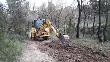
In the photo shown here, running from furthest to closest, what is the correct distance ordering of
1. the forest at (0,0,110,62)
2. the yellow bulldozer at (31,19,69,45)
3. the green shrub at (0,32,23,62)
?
the yellow bulldozer at (31,19,69,45) < the forest at (0,0,110,62) < the green shrub at (0,32,23,62)

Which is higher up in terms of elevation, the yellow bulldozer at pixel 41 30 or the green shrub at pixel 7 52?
the yellow bulldozer at pixel 41 30

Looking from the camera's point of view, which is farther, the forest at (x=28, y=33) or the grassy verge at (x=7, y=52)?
the forest at (x=28, y=33)

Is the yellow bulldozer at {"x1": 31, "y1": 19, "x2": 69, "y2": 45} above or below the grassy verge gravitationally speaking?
above

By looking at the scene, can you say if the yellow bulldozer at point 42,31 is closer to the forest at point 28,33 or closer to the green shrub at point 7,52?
the forest at point 28,33

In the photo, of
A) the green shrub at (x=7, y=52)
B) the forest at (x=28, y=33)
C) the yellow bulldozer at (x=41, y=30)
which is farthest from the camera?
the yellow bulldozer at (x=41, y=30)

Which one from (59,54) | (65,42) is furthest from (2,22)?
(65,42)

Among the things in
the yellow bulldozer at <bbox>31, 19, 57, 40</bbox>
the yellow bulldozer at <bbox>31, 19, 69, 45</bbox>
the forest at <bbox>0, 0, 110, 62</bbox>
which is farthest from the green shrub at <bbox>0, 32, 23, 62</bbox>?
the yellow bulldozer at <bbox>31, 19, 57, 40</bbox>

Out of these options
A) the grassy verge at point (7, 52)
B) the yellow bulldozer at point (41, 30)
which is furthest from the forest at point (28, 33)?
the yellow bulldozer at point (41, 30)

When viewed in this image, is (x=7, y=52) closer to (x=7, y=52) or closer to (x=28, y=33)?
(x=7, y=52)

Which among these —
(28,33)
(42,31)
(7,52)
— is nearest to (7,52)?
(7,52)

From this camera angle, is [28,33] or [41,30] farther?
[28,33]

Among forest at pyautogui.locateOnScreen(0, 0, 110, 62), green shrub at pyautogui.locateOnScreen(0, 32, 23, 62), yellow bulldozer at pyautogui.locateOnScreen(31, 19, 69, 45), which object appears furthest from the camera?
yellow bulldozer at pyautogui.locateOnScreen(31, 19, 69, 45)

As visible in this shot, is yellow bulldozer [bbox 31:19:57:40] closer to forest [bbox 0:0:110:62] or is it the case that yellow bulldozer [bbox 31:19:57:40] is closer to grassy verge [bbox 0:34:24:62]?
forest [bbox 0:0:110:62]

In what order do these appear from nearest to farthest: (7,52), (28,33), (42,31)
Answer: (7,52), (42,31), (28,33)
